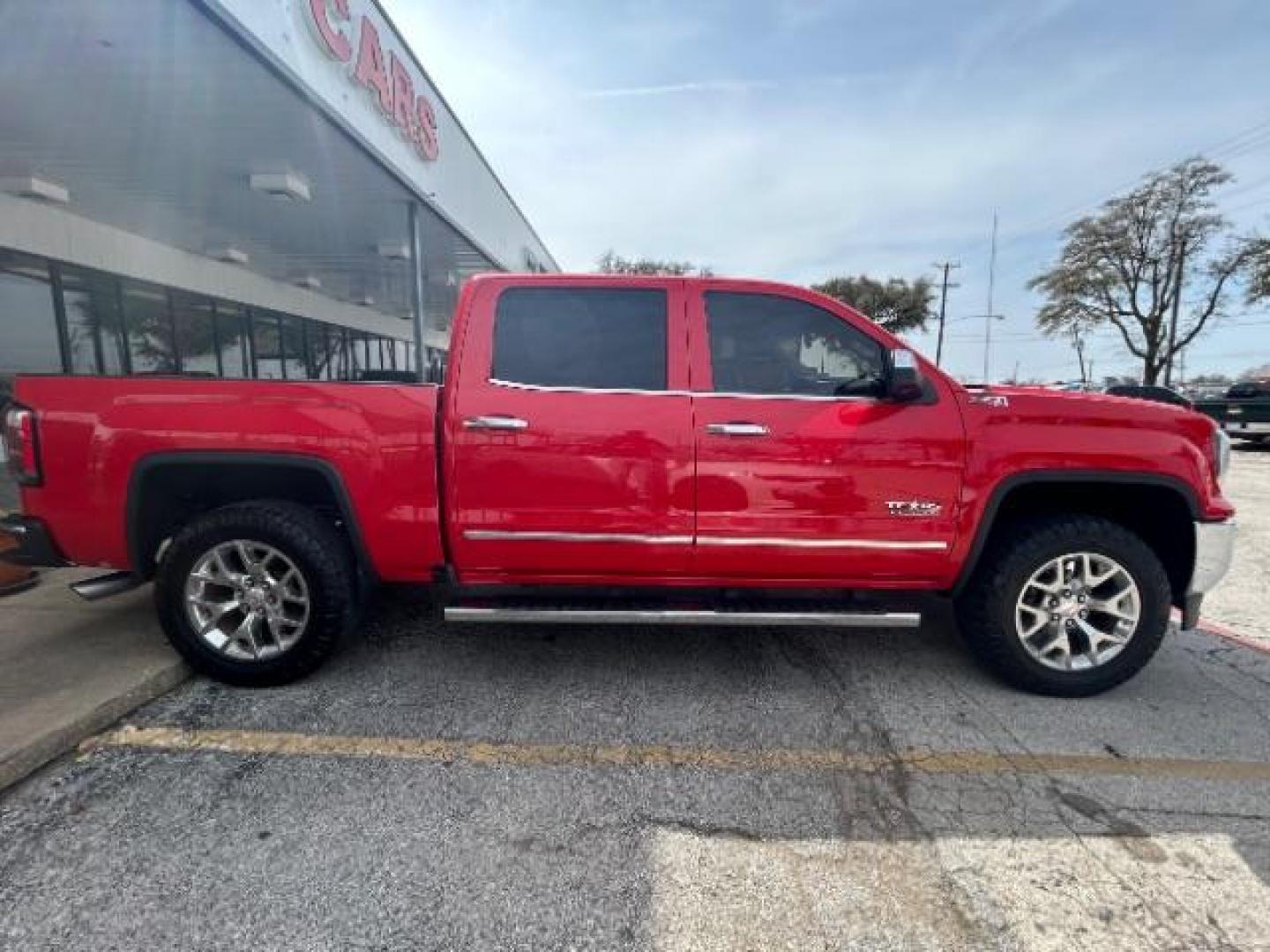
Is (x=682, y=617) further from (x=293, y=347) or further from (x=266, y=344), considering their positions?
(x=293, y=347)

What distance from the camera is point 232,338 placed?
45.4 feet

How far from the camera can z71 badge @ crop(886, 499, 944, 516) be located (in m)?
3.15

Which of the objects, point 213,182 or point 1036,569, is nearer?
point 1036,569

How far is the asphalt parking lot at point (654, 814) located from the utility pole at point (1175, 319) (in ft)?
117

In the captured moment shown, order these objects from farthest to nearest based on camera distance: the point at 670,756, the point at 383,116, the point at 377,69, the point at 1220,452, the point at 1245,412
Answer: the point at 1245,412 → the point at 383,116 → the point at 377,69 → the point at 1220,452 → the point at 670,756

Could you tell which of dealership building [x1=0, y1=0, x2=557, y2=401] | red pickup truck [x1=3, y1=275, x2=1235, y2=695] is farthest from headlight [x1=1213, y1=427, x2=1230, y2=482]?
dealership building [x1=0, y1=0, x2=557, y2=401]

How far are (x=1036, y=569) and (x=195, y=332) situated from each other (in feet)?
47.4

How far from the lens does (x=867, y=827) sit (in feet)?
7.66

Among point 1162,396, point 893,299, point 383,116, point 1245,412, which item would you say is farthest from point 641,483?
point 893,299

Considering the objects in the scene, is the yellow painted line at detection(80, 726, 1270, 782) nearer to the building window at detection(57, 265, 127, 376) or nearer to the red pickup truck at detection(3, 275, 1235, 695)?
the red pickup truck at detection(3, 275, 1235, 695)

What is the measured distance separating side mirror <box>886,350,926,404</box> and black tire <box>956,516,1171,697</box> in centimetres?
90

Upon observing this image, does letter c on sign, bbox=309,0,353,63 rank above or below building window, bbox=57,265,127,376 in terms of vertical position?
above

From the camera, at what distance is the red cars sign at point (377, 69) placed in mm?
6825

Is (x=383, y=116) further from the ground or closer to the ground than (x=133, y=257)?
further from the ground
